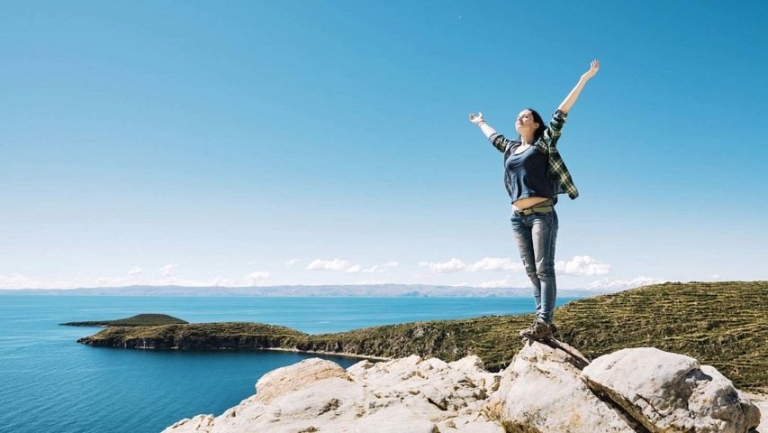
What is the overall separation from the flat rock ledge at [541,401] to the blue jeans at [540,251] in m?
1.37

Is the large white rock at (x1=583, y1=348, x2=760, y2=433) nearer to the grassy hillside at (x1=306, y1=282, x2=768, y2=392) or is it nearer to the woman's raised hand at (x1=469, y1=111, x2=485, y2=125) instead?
the woman's raised hand at (x1=469, y1=111, x2=485, y2=125)

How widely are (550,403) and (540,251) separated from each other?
2933mm

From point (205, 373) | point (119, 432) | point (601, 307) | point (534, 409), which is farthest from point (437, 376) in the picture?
point (205, 373)

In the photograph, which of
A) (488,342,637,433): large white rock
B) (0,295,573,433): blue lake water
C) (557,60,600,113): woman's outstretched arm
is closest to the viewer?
(488,342,637,433): large white rock

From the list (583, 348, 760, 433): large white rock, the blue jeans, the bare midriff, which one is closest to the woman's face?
the bare midriff

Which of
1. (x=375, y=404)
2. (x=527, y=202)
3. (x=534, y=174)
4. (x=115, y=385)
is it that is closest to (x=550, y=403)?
(x=527, y=202)

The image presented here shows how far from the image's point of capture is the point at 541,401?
28.5ft

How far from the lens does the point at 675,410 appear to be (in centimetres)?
788

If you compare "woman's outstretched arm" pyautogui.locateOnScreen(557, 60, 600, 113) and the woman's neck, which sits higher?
"woman's outstretched arm" pyautogui.locateOnScreen(557, 60, 600, 113)

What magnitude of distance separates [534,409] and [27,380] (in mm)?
117420

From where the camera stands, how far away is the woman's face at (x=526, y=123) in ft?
31.9

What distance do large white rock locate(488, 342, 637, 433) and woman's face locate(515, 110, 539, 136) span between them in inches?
194

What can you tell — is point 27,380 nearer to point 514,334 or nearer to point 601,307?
point 514,334

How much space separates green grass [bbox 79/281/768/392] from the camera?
6675cm
